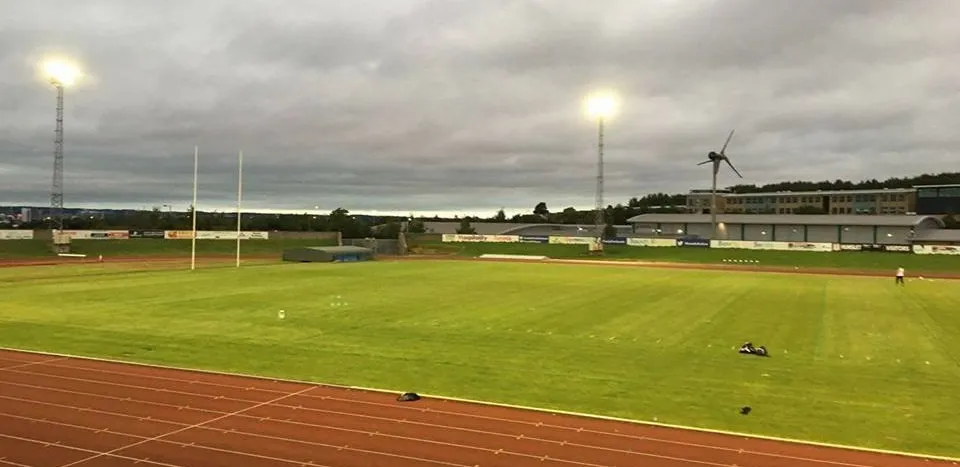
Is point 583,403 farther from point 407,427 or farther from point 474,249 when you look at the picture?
point 474,249

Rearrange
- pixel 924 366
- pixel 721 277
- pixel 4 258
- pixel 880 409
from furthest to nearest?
pixel 4 258 < pixel 721 277 < pixel 924 366 < pixel 880 409

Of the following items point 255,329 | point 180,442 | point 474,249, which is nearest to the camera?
point 180,442

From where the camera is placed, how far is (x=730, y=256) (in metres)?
83.5

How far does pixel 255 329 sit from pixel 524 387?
1221cm

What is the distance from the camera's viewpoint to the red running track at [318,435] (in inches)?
437

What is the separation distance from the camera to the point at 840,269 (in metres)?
69.7

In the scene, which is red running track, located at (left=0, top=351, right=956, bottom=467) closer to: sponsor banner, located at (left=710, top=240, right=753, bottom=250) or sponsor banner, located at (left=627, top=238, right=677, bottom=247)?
sponsor banner, located at (left=710, top=240, right=753, bottom=250)

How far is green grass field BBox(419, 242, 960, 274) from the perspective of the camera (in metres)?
73.0

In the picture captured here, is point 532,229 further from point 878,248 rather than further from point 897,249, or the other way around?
point 897,249

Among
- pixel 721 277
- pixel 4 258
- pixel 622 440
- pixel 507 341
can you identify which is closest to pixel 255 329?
pixel 507 341

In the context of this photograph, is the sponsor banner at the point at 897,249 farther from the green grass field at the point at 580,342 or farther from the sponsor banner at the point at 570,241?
the green grass field at the point at 580,342

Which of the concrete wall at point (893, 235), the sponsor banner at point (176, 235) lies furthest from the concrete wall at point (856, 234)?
the sponsor banner at point (176, 235)

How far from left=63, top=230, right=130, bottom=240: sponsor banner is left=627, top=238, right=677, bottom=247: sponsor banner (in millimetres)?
70549

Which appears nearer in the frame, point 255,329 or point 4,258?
point 255,329
